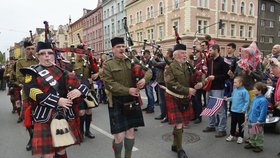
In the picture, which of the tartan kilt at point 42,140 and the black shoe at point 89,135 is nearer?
the tartan kilt at point 42,140

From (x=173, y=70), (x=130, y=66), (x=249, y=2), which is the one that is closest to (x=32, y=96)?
(x=130, y=66)

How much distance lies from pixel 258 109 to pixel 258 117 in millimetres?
138

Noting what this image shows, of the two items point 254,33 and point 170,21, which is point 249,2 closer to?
point 254,33

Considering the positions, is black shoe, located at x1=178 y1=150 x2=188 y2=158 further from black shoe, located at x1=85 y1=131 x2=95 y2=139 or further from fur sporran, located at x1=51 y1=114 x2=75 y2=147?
black shoe, located at x1=85 y1=131 x2=95 y2=139

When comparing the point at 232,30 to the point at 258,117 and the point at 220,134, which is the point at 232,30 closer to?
the point at 220,134

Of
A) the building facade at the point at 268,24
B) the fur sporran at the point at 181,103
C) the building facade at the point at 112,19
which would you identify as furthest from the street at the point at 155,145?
the building facade at the point at 112,19

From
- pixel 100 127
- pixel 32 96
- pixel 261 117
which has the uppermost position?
pixel 32 96

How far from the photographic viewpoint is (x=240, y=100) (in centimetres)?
477

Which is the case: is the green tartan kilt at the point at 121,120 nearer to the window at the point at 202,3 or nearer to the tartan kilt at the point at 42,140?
the tartan kilt at the point at 42,140

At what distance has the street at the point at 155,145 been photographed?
4.38 m

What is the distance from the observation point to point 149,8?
3397 centimetres

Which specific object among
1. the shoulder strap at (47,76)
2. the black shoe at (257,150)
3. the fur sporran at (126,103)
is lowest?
the black shoe at (257,150)

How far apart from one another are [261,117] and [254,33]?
112 ft

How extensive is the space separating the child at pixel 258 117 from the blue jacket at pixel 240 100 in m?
0.16
